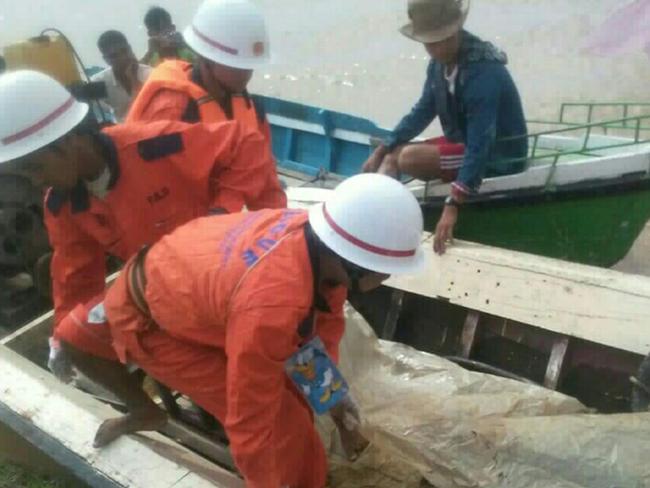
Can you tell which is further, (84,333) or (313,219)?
(84,333)

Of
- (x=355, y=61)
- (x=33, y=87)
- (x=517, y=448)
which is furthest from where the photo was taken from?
(x=355, y=61)

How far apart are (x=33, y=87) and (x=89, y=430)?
115cm

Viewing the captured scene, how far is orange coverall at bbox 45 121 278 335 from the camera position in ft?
7.95

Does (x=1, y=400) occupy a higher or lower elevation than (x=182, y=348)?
lower

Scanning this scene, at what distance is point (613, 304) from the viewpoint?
112 inches

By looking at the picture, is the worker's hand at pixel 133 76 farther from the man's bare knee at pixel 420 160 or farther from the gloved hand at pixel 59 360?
the gloved hand at pixel 59 360

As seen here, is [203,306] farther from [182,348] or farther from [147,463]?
[147,463]

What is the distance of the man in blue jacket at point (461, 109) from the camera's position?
3420mm

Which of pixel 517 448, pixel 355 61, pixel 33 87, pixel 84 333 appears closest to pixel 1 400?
pixel 84 333

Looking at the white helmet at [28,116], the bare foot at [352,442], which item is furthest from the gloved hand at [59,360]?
the bare foot at [352,442]

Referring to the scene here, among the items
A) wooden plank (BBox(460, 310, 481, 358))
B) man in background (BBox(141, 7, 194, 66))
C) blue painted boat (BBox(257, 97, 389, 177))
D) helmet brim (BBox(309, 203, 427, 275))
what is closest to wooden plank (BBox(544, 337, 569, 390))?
wooden plank (BBox(460, 310, 481, 358))

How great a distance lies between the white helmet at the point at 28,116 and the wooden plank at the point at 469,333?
174cm

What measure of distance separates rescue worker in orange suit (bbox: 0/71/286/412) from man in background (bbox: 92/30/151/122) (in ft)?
8.96

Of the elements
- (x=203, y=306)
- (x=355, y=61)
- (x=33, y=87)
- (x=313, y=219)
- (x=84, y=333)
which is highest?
(x=33, y=87)
